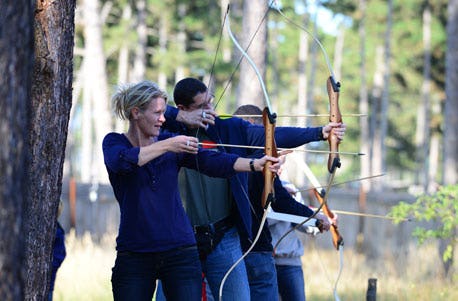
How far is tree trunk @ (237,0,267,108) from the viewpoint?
14156mm

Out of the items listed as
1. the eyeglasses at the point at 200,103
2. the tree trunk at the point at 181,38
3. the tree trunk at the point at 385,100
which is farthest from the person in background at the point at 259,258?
the tree trunk at the point at 385,100

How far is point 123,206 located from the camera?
6047mm

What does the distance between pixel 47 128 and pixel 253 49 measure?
26.2ft

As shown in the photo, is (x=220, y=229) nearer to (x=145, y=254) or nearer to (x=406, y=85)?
(x=145, y=254)

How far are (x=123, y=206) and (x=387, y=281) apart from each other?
755 centimetres

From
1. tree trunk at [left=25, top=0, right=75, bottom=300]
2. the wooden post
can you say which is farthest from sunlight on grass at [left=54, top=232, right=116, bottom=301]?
tree trunk at [left=25, top=0, right=75, bottom=300]

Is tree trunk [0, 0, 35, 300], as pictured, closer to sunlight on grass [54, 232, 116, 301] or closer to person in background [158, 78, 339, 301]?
person in background [158, 78, 339, 301]

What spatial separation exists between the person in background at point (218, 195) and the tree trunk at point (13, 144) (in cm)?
224

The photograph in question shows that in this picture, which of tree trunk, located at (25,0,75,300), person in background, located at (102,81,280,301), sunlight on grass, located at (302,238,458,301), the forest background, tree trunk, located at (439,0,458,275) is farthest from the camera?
the forest background

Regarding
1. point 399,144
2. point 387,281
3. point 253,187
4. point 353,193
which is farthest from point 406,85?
point 253,187

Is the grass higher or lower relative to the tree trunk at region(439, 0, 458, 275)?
lower

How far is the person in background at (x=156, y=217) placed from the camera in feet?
19.5

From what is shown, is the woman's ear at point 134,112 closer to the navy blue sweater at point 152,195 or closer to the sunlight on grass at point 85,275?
the navy blue sweater at point 152,195

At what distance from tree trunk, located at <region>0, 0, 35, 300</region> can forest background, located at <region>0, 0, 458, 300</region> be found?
385 centimetres
